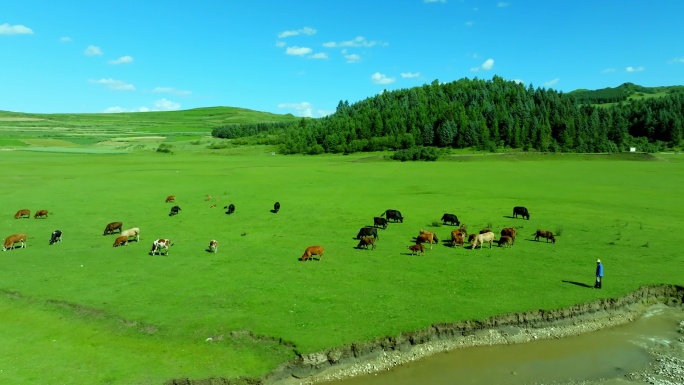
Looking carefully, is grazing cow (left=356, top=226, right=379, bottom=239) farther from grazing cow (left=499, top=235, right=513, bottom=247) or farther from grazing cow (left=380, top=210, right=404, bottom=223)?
grazing cow (left=499, top=235, right=513, bottom=247)

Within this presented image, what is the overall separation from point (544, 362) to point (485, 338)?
2.34 m

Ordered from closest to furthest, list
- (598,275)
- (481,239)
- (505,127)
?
1. (598,275)
2. (481,239)
3. (505,127)

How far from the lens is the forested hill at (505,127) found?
423ft

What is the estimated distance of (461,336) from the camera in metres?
18.6

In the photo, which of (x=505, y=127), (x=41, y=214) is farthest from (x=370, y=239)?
(x=505, y=127)

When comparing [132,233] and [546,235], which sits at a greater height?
[546,235]

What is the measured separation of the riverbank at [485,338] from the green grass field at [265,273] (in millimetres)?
510

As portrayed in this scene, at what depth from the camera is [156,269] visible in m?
25.6

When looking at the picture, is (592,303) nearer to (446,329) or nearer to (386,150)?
(446,329)

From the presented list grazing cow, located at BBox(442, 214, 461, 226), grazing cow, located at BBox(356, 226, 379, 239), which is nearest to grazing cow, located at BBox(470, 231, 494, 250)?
grazing cow, located at BBox(442, 214, 461, 226)

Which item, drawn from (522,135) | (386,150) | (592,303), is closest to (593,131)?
(522,135)

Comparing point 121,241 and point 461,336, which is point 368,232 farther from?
point 121,241

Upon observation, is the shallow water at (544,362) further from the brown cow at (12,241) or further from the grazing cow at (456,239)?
the brown cow at (12,241)

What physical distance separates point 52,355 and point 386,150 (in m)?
119
